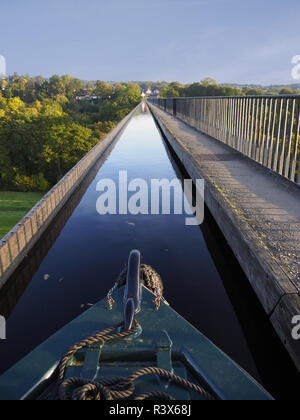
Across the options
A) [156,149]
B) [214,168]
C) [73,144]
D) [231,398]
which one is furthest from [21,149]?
[231,398]

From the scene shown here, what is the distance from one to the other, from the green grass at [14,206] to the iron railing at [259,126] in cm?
1809

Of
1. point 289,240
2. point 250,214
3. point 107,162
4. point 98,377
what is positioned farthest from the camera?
point 107,162

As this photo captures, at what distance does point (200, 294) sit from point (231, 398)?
2.61 m

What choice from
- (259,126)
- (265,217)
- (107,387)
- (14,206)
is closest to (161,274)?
(265,217)

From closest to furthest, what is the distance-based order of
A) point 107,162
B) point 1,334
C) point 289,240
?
1. point 1,334
2. point 289,240
3. point 107,162

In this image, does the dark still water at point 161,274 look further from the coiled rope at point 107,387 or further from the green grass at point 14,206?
the green grass at point 14,206

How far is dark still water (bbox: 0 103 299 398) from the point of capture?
4262mm

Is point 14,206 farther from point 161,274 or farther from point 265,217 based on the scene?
point 265,217

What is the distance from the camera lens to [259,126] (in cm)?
1098

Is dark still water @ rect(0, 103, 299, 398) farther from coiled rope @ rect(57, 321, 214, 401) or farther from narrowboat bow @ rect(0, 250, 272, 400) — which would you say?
coiled rope @ rect(57, 321, 214, 401)

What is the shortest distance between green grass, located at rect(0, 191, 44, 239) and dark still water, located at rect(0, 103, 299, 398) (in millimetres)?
20404

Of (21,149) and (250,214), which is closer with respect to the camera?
(250,214)

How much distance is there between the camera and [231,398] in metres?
2.76
